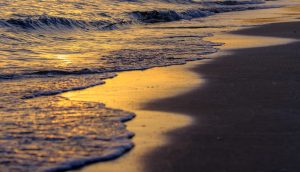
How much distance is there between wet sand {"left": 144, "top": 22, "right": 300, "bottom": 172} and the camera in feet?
15.6

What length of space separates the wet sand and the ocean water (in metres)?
0.54

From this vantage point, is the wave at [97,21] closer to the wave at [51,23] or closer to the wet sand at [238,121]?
the wave at [51,23]

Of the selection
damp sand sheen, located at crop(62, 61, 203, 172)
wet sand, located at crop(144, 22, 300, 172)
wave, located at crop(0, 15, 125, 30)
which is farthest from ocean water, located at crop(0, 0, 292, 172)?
wet sand, located at crop(144, 22, 300, 172)

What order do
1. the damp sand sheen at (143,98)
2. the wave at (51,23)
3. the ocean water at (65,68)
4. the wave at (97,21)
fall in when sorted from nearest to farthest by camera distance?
the damp sand sheen at (143,98) < the ocean water at (65,68) < the wave at (51,23) < the wave at (97,21)

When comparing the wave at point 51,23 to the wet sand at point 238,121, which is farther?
the wave at point 51,23

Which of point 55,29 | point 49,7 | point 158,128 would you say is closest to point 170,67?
point 158,128

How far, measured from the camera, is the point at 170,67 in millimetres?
10094

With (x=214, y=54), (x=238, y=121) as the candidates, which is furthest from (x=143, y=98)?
(x=214, y=54)

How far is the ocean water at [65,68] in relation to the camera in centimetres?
518

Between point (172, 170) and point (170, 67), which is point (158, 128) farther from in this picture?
point (170, 67)

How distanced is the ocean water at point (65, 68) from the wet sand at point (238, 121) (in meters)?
0.54

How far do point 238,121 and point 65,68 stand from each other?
440cm

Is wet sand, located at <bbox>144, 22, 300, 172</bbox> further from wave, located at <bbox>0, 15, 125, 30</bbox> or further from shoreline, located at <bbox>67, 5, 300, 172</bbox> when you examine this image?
wave, located at <bbox>0, 15, 125, 30</bbox>

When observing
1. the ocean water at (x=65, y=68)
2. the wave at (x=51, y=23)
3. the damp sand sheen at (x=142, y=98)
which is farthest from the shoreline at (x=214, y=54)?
the wave at (x=51, y=23)
